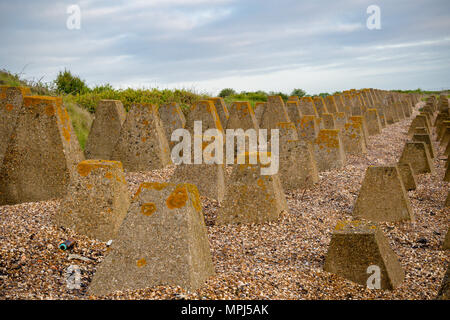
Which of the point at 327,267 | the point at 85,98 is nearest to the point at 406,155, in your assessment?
the point at 327,267

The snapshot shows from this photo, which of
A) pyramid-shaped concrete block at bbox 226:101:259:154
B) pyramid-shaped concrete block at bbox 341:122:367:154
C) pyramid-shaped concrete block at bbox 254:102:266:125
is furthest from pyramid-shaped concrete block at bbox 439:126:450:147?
pyramid-shaped concrete block at bbox 226:101:259:154

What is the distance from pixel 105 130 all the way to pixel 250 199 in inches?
185

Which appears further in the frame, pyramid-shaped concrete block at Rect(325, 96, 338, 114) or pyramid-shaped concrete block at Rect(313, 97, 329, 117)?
pyramid-shaped concrete block at Rect(325, 96, 338, 114)

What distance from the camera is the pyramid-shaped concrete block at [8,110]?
24.5ft

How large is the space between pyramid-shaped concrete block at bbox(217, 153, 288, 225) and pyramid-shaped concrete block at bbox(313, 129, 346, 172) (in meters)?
3.59

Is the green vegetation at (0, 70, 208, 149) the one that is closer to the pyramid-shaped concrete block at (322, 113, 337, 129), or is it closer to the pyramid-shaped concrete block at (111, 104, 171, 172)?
the pyramid-shaped concrete block at (111, 104, 171, 172)

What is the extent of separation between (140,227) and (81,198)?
1.46 m

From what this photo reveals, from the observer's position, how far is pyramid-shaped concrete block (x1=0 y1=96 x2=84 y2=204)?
19.5 feet

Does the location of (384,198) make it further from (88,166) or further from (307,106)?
(307,106)

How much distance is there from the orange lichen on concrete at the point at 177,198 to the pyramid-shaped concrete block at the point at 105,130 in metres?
5.80

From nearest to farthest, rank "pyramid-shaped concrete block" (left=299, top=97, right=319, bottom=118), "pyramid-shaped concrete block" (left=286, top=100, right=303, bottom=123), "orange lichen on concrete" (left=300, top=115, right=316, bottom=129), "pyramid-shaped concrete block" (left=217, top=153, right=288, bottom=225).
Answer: "pyramid-shaped concrete block" (left=217, top=153, right=288, bottom=225), "orange lichen on concrete" (left=300, top=115, right=316, bottom=129), "pyramid-shaped concrete block" (left=286, top=100, right=303, bottom=123), "pyramid-shaped concrete block" (left=299, top=97, right=319, bottom=118)
